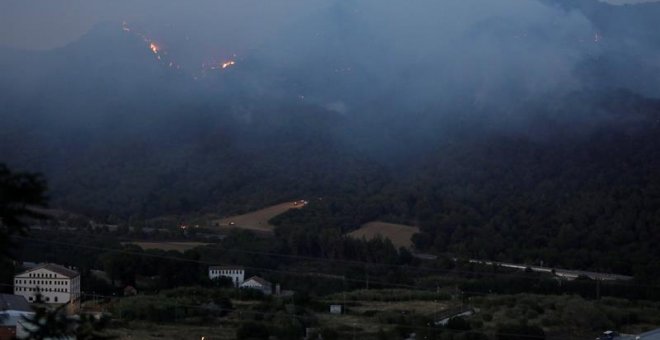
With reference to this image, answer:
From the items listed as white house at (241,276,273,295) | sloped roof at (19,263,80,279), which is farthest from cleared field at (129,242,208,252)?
sloped roof at (19,263,80,279)

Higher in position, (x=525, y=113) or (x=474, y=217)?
(x=525, y=113)

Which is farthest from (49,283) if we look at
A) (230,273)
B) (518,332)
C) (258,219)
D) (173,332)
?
(258,219)

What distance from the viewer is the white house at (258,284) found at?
83.1ft

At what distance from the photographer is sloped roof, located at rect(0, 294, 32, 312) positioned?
16938 mm

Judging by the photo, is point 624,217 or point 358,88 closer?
point 624,217

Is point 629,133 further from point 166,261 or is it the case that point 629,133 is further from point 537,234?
point 166,261

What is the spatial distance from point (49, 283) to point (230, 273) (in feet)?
20.7

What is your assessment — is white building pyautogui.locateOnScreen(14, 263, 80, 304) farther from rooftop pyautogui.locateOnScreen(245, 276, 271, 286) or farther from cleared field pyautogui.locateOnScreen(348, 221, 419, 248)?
cleared field pyautogui.locateOnScreen(348, 221, 419, 248)

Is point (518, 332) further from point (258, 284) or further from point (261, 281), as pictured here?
point (261, 281)

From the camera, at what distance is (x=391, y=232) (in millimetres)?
33250

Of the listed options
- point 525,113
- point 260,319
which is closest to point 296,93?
point 525,113

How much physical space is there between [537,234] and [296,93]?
22099 millimetres

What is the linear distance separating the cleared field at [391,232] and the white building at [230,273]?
5.83 meters

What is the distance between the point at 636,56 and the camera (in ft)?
160
